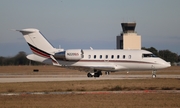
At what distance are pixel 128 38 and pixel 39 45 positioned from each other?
6627 centimetres

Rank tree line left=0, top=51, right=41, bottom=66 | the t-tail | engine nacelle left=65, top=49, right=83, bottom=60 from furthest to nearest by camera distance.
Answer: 1. tree line left=0, top=51, right=41, bottom=66
2. the t-tail
3. engine nacelle left=65, top=49, right=83, bottom=60

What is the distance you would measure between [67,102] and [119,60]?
86.6 ft

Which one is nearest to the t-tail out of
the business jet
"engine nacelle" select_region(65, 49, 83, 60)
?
the business jet

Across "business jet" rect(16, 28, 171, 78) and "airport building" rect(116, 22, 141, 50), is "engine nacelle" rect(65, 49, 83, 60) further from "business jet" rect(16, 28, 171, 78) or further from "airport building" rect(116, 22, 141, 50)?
"airport building" rect(116, 22, 141, 50)

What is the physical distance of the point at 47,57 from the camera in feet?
153

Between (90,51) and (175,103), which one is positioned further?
(90,51)

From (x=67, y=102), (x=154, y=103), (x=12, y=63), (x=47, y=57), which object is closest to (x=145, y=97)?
(x=154, y=103)

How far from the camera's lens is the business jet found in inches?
1780

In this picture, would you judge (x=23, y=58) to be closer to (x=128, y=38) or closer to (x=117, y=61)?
(x=128, y=38)

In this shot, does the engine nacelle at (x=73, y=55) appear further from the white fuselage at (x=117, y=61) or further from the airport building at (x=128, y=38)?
the airport building at (x=128, y=38)

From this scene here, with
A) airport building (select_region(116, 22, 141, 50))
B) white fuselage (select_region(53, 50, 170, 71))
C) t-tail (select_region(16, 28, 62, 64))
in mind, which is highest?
airport building (select_region(116, 22, 141, 50))

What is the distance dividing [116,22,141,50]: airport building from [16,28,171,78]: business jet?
5634 centimetres

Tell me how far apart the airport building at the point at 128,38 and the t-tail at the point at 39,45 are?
5750cm

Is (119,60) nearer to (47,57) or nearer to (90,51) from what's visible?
(90,51)
